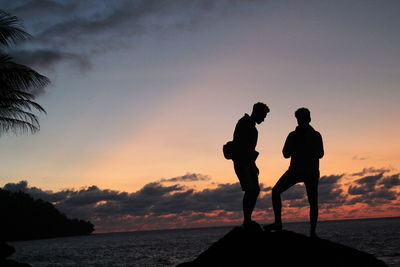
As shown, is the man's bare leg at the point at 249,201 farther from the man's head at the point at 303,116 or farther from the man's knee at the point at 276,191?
the man's head at the point at 303,116

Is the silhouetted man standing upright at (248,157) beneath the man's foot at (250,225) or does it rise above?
above

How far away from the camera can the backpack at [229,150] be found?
9.26 m

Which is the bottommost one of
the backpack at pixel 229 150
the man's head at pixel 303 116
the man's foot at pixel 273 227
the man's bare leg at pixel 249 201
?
the man's foot at pixel 273 227

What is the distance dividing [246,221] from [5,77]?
1304 centimetres

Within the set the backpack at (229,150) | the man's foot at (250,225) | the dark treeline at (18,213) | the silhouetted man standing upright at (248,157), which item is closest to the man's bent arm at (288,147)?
Answer: the silhouetted man standing upright at (248,157)

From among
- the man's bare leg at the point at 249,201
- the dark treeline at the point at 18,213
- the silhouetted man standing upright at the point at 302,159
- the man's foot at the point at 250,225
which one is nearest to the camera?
the silhouetted man standing upright at the point at 302,159

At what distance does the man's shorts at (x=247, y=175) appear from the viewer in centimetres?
912

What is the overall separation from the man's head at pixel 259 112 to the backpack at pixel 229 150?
2.25ft

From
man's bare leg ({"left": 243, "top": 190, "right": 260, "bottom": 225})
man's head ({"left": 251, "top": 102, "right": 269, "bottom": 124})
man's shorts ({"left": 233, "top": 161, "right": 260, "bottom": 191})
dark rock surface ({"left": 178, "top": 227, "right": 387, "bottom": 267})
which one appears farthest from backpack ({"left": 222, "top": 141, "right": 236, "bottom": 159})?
dark rock surface ({"left": 178, "top": 227, "right": 387, "bottom": 267})

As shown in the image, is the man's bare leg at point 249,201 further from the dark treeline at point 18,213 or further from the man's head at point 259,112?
the dark treeline at point 18,213

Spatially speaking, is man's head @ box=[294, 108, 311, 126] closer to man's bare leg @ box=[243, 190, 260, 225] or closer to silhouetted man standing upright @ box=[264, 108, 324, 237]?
silhouetted man standing upright @ box=[264, 108, 324, 237]

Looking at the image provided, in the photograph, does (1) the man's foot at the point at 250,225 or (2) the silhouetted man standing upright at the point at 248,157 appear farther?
(1) the man's foot at the point at 250,225

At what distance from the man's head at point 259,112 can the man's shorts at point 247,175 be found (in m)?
0.90

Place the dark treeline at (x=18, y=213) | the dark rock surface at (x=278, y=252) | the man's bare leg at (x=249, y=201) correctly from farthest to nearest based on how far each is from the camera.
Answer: the dark treeline at (x=18, y=213), the man's bare leg at (x=249, y=201), the dark rock surface at (x=278, y=252)
